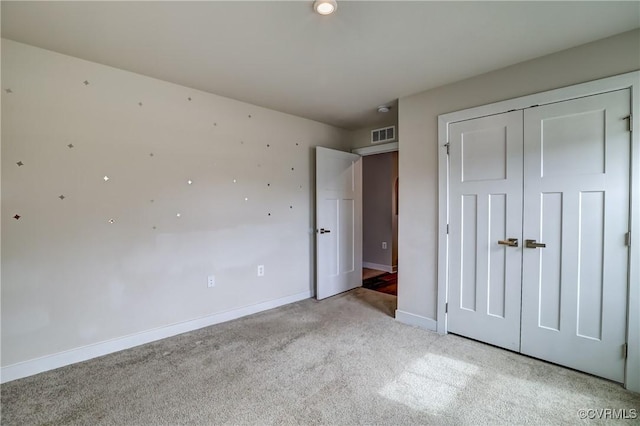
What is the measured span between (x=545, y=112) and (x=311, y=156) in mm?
2576

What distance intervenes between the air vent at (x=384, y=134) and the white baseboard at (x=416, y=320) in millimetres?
2254

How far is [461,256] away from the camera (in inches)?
110

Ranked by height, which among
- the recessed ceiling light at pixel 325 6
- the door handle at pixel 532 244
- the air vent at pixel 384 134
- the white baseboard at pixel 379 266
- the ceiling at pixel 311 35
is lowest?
the white baseboard at pixel 379 266

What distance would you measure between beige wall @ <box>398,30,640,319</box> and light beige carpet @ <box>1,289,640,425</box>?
1.68 ft

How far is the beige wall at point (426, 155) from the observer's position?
2434mm

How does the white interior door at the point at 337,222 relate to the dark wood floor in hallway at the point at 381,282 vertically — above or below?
above

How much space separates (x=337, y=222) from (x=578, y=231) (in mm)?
2615

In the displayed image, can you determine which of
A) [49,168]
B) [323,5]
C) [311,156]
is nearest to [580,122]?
[323,5]

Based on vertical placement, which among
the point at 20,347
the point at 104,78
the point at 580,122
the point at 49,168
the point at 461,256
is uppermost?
the point at 104,78

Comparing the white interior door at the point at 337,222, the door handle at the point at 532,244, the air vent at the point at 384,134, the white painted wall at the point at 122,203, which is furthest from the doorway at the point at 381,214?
the door handle at the point at 532,244

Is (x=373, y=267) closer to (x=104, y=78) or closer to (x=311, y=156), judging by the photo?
(x=311, y=156)

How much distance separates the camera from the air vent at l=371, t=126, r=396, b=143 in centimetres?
404

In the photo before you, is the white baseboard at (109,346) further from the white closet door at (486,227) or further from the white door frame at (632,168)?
the white door frame at (632,168)

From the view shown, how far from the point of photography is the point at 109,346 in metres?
2.51
